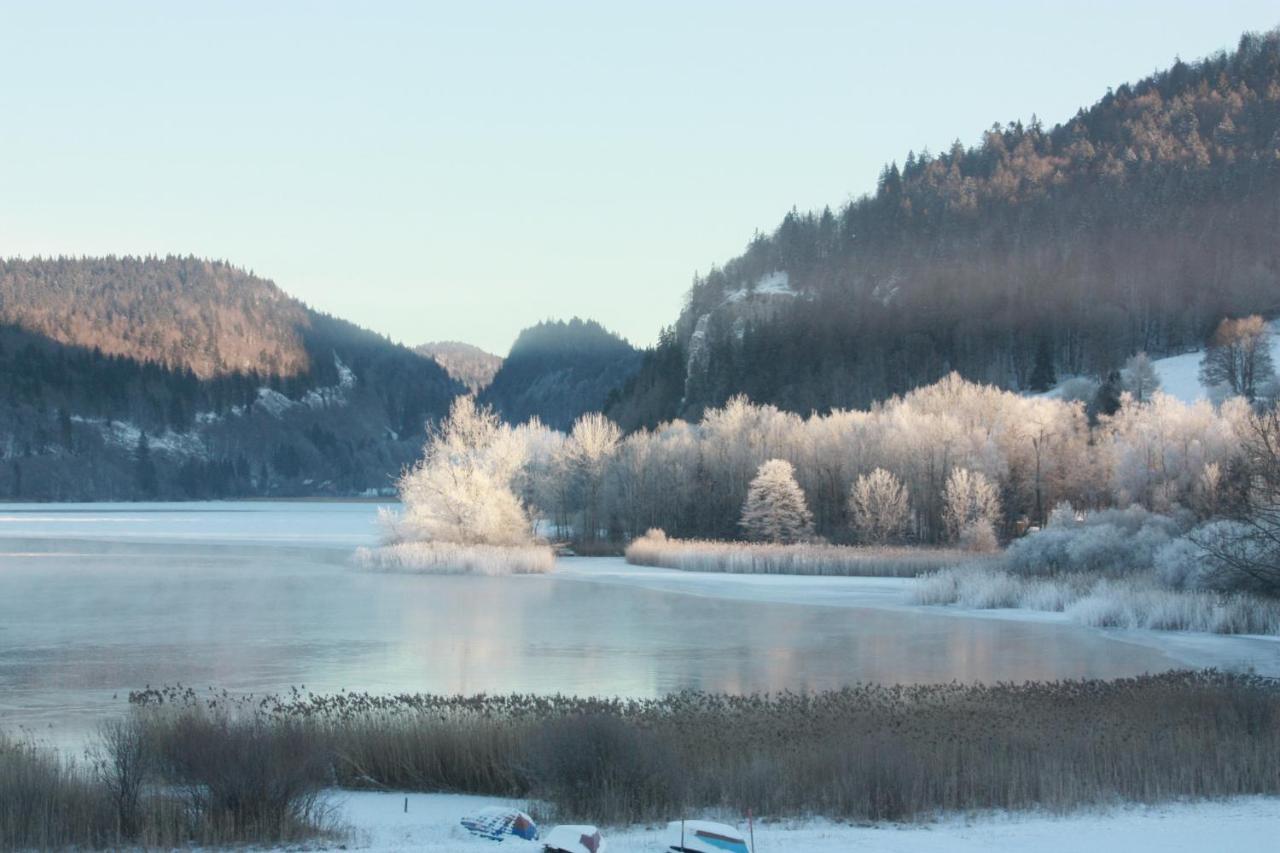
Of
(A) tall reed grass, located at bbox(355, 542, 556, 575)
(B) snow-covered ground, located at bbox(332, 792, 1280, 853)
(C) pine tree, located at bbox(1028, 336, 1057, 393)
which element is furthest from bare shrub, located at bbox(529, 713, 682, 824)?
(C) pine tree, located at bbox(1028, 336, 1057, 393)

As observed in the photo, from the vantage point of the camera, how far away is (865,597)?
1419 inches

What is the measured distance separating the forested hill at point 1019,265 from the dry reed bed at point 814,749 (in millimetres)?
82258

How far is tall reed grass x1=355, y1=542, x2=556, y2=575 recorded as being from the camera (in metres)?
46.7

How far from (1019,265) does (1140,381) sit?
145ft

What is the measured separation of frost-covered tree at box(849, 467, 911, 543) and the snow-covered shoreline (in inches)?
425

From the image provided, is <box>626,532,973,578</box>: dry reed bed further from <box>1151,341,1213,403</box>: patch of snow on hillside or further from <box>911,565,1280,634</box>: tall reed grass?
<box>1151,341,1213,403</box>: patch of snow on hillside

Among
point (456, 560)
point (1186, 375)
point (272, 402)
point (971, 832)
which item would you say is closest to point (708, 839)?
point (971, 832)

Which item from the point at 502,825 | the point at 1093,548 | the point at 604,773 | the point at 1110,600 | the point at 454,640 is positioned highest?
the point at 1093,548

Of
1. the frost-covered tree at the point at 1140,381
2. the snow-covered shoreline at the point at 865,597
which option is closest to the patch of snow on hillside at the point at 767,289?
the frost-covered tree at the point at 1140,381

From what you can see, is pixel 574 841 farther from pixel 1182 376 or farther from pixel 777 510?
pixel 1182 376

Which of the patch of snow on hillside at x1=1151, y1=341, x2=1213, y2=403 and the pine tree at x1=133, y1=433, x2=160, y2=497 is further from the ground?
the patch of snow on hillside at x1=1151, y1=341, x2=1213, y2=403

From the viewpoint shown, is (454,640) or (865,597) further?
(865,597)

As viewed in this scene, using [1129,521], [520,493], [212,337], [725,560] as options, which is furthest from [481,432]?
[212,337]

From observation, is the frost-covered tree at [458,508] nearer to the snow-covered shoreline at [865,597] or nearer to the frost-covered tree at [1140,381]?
the snow-covered shoreline at [865,597]
